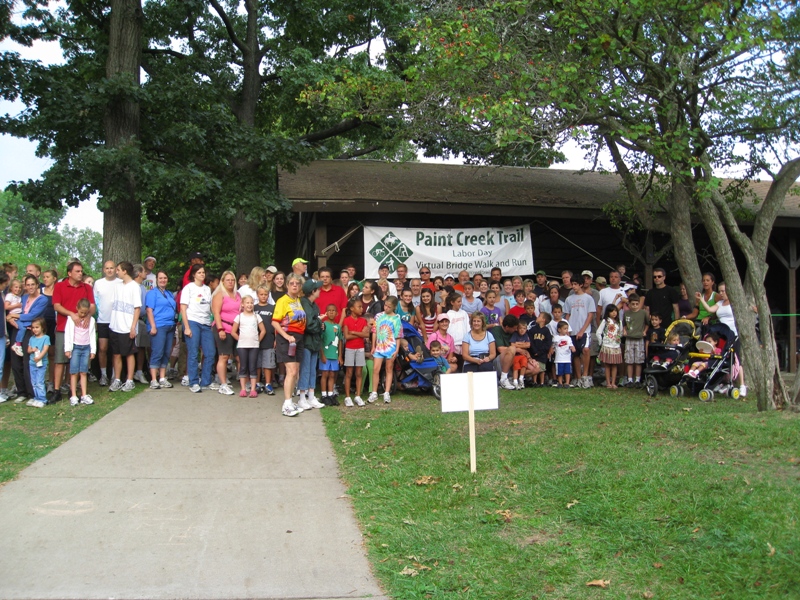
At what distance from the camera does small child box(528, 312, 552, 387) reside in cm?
1254

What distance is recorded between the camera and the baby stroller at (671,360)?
11.7 meters

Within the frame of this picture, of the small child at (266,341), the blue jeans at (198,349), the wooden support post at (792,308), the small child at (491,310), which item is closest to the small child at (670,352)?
the small child at (491,310)

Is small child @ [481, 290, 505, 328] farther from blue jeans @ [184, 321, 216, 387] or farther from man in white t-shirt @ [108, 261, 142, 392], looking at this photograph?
man in white t-shirt @ [108, 261, 142, 392]

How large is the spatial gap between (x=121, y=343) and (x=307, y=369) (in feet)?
9.50

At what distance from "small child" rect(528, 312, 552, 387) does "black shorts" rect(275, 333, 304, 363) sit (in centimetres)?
438

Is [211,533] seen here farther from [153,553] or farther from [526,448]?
[526,448]

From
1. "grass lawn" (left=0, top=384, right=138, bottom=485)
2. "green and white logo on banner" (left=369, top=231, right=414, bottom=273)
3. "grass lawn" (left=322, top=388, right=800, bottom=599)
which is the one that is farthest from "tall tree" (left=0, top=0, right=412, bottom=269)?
"grass lawn" (left=322, top=388, right=800, bottom=599)

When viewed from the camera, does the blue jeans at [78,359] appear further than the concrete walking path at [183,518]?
Yes

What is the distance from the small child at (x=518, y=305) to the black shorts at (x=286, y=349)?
14.2 feet

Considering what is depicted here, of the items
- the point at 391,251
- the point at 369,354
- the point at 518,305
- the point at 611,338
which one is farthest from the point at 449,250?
the point at 369,354

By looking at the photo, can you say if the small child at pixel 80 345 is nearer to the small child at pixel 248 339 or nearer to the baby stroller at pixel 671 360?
the small child at pixel 248 339

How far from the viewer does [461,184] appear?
661 inches

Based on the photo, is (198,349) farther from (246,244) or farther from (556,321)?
(246,244)

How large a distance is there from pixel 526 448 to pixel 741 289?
347cm
